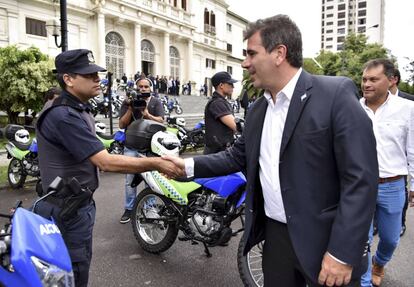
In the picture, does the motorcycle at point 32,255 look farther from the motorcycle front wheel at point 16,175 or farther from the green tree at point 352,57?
Result: the green tree at point 352,57

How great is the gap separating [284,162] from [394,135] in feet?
5.49

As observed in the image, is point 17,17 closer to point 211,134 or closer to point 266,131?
point 211,134

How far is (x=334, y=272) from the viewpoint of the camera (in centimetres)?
158

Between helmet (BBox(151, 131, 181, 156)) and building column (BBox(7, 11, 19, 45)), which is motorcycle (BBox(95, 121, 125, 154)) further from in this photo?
building column (BBox(7, 11, 19, 45))

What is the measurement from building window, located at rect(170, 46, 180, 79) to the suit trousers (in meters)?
37.8

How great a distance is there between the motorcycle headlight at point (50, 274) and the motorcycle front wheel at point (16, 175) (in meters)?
6.08

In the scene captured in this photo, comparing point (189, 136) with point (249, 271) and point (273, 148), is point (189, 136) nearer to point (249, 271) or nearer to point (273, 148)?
point (249, 271)

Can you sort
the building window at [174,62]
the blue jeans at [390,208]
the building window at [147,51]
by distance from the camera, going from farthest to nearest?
the building window at [174,62] < the building window at [147,51] < the blue jeans at [390,208]

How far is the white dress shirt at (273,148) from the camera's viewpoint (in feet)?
5.89

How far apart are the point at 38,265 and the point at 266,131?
1.21 m

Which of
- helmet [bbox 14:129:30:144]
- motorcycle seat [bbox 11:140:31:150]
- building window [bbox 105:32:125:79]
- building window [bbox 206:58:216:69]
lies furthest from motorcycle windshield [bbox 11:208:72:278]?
building window [bbox 206:58:216:69]

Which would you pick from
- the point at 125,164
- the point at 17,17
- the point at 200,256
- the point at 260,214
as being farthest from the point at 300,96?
the point at 17,17

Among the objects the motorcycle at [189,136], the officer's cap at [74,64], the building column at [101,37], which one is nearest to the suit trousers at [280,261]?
the officer's cap at [74,64]

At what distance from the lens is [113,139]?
896 cm
